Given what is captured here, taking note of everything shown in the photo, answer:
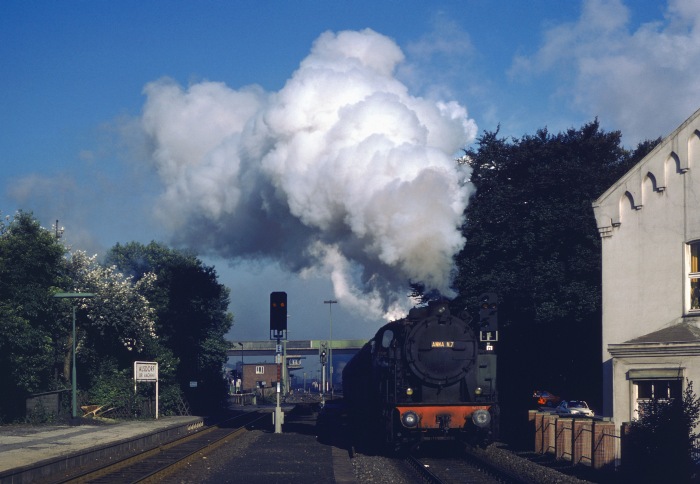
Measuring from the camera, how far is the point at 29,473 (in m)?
18.0

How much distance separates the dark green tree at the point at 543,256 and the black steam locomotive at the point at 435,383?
12317 mm

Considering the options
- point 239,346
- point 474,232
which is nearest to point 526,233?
point 474,232

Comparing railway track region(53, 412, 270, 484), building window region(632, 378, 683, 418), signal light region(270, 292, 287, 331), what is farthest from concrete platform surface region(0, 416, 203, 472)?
building window region(632, 378, 683, 418)

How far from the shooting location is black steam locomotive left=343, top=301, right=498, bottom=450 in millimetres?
20656

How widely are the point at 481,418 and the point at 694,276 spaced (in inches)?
277

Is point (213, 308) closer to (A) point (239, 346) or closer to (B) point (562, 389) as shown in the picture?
(B) point (562, 389)

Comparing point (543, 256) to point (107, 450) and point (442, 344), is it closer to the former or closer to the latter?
point (442, 344)

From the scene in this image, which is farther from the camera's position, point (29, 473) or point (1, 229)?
point (1, 229)

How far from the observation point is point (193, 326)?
56156 mm

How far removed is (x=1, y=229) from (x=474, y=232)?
22.8 meters

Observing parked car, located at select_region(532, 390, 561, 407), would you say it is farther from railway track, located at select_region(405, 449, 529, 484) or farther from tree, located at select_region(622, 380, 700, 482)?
tree, located at select_region(622, 380, 700, 482)

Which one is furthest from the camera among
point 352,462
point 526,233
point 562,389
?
point 562,389

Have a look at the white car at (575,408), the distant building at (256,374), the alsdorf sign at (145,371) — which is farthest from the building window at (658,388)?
the distant building at (256,374)

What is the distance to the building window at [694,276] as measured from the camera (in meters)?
21.3
